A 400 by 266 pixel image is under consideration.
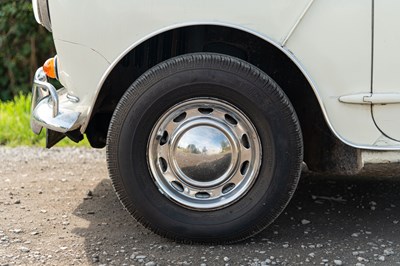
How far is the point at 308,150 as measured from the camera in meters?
4.06

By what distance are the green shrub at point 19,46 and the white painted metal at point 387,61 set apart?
5930mm

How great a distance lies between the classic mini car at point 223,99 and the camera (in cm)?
358

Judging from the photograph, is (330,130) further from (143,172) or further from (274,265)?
(143,172)

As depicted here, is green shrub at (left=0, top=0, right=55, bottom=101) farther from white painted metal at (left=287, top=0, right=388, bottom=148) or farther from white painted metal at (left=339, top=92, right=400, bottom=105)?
white painted metal at (left=339, top=92, right=400, bottom=105)

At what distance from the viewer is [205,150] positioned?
12.2 ft

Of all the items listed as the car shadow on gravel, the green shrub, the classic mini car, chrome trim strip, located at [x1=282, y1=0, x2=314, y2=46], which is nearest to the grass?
the car shadow on gravel

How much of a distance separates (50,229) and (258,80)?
1531mm

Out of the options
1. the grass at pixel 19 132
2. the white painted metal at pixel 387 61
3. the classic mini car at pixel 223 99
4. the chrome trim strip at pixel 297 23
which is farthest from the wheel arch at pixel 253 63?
the grass at pixel 19 132

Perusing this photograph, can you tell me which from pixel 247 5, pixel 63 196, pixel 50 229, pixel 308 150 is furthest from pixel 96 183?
pixel 247 5

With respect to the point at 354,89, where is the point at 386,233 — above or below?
below

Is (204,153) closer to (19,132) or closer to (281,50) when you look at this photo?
(281,50)

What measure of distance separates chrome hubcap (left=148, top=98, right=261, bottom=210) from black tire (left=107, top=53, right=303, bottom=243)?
0.02 m

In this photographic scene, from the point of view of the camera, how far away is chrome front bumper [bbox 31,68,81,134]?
3855 mm

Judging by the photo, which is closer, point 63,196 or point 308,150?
point 308,150
